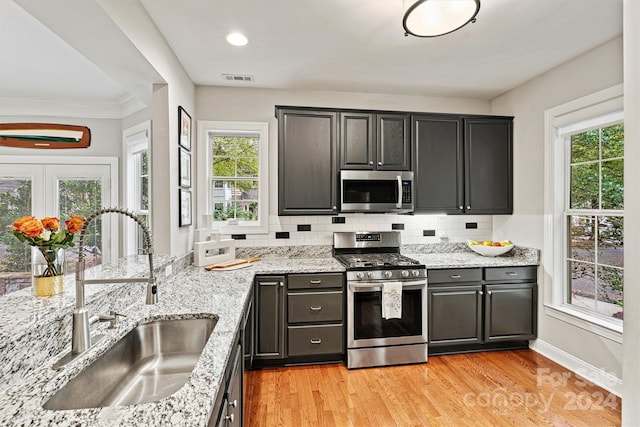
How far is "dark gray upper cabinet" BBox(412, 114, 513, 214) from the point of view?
10.9 feet

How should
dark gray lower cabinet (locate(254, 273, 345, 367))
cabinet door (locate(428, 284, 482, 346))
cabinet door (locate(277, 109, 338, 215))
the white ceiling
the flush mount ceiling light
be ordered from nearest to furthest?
the flush mount ceiling light
the white ceiling
dark gray lower cabinet (locate(254, 273, 345, 367))
cabinet door (locate(428, 284, 482, 346))
cabinet door (locate(277, 109, 338, 215))

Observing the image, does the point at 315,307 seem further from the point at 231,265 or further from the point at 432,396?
the point at 432,396

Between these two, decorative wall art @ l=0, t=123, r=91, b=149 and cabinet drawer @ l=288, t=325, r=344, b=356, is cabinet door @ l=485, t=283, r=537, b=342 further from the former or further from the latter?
decorative wall art @ l=0, t=123, r=91, b=149

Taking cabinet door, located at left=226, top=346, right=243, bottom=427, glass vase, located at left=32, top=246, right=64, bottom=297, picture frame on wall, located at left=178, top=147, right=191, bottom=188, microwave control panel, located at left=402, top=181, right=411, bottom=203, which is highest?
picture frame on wall, located at left=178, top=147, right=191, bottom=188

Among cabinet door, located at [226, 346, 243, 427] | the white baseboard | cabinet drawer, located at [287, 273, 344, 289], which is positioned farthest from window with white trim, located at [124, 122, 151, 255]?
the white baseboard

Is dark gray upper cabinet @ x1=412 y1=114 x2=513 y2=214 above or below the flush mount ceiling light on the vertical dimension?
below

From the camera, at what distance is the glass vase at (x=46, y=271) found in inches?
53.6

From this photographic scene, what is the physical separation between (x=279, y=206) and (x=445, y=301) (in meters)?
1.80

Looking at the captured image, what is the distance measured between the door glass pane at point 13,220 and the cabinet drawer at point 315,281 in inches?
130

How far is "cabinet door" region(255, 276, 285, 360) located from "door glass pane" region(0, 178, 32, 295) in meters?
3.03

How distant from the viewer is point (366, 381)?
103 inches

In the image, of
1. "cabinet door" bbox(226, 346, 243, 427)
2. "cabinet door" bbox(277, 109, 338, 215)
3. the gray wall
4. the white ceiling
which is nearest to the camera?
"cabinet door" bbox(226, 346, 243, 427)

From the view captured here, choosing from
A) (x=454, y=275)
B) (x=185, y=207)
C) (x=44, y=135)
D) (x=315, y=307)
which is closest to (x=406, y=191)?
(x=454, y=275)

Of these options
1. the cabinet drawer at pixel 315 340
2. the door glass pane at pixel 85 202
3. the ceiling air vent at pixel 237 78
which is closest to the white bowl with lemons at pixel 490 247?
the cabinet drawer at pixel 315 340
